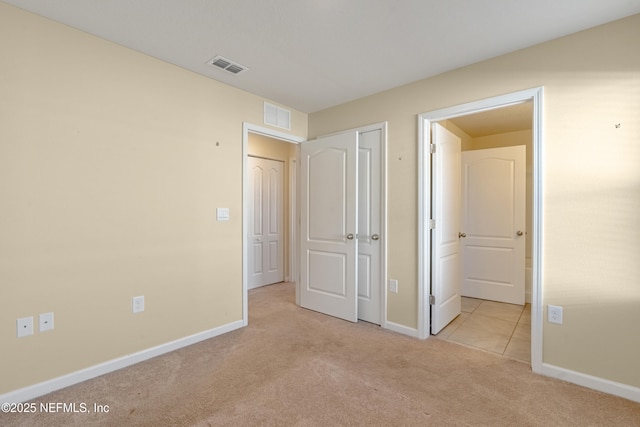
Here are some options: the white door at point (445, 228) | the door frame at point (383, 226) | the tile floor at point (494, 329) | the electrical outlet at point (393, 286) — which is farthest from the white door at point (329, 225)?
the tile floor at point (494, 329)

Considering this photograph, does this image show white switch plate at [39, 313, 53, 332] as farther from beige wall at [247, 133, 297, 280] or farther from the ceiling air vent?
beige wall at [247, 133, 297, 280]

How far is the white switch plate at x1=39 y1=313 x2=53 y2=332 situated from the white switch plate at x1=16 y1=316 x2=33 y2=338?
0.05 meters

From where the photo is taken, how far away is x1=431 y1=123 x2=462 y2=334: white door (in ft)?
8.90

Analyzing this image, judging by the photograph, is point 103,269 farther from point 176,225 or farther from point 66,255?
point 176,225

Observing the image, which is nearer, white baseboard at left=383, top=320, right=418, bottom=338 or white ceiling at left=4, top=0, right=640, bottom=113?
white ceiling at left=4, top=0, right=640, bottom=113

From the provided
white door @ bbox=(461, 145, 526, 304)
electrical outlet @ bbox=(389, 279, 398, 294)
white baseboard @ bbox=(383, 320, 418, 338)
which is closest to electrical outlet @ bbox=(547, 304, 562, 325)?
white baseboard @ bbox=(383, 320, 418, 338)

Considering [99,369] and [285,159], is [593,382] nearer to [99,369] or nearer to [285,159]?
[99,369]

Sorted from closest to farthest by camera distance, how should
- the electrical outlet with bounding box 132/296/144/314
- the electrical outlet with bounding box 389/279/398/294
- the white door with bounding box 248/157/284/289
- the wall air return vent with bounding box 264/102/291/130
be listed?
1. the electrical outlet with bounding box 132/296/144/314
2. the electrical outlet with bounding box 389/279/398/294
3. the wall air return vent with bounding box 264/102/291/130
4. the white door with bounding box 248/157/284/289

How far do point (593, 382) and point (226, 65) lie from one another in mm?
3542

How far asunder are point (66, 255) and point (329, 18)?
2.32m

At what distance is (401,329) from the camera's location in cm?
278

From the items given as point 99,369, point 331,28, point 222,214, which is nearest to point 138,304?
point 99,369

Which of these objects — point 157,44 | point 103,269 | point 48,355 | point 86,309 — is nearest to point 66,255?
point 103,269

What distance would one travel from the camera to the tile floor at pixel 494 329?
8.07 feet
